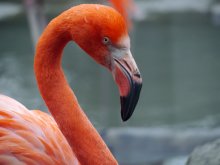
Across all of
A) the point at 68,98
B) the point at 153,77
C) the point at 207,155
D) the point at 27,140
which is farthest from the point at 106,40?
the point at 153,77

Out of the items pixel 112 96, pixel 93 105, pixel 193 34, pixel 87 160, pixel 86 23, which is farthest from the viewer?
pixel 193 34

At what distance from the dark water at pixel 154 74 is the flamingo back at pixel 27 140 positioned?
2188 mm

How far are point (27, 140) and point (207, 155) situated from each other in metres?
0.72

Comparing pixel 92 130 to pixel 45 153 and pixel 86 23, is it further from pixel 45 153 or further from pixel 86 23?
pixel 86 23

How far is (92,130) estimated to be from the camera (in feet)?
7.07

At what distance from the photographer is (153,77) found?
6.22 meters

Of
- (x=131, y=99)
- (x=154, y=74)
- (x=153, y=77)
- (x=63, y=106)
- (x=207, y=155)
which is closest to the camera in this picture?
(x=131, y=99)

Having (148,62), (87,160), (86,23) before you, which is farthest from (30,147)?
(148,62)

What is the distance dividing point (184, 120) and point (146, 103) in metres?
0.62

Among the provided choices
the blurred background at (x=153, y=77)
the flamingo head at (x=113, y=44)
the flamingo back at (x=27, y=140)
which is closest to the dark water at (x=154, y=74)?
the blurred background at (x=153, y=77)

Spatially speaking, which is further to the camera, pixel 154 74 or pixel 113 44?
pixel 154 74

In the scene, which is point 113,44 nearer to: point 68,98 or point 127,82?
point 127,82

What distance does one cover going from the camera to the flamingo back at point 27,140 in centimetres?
214

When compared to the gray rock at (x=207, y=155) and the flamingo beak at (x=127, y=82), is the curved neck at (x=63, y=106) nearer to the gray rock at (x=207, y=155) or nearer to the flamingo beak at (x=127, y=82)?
the flamingo beak at (x=127, y=82)
